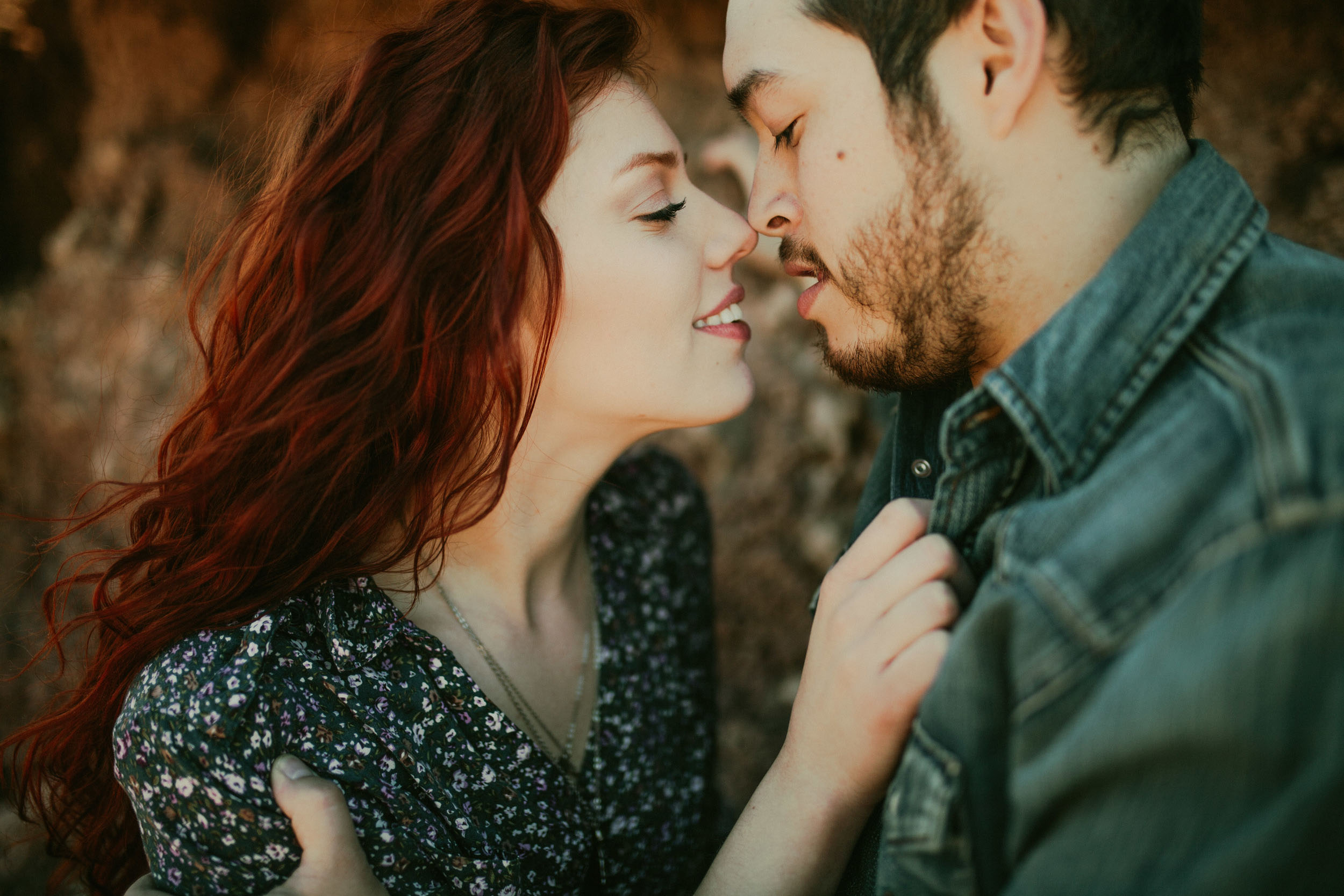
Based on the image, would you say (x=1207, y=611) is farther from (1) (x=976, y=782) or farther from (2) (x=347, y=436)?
(2) (x=347, y=436)

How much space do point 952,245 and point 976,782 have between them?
91 cm

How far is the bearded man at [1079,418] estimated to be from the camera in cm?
84

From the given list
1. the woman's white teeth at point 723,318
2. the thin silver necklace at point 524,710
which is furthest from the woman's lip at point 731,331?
the thin silver necklace at point 524,710

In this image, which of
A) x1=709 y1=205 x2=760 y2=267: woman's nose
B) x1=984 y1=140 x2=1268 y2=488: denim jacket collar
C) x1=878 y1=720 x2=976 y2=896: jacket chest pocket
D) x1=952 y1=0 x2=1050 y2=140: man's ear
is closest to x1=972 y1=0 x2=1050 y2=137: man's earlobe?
x1=952 y1=0 x2=1050 y2=140: man's ear

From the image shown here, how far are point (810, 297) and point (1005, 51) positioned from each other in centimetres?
58

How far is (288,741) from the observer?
1.47 meters

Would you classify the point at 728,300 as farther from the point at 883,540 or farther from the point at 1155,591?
the point at 1155,591

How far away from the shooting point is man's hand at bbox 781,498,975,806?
4.07 feet

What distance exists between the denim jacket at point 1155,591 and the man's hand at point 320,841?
88 centimetres

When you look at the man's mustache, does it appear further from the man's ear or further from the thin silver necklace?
the thin silver necklace

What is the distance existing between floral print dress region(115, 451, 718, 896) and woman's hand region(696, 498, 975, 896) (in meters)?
0.44

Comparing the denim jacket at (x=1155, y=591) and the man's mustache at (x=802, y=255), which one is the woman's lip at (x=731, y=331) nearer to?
the man's mustache at (x=802, y=255)

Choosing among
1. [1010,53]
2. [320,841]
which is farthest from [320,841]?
[1010,53]

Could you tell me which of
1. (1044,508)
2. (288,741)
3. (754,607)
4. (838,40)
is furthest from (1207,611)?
(754,607)
